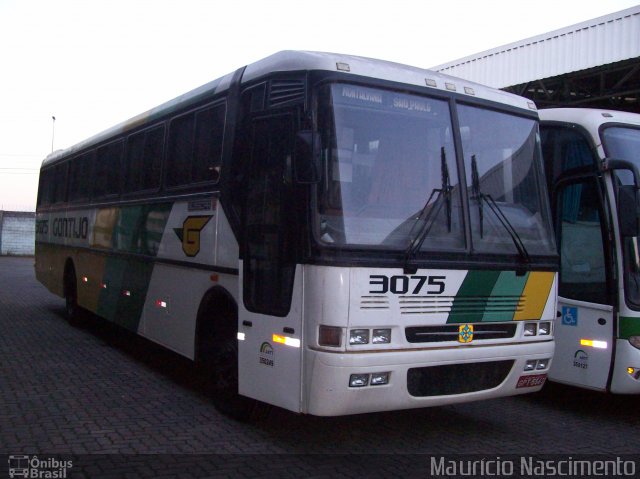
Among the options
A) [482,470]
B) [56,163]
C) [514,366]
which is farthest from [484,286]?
[56,163]

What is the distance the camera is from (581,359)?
7445 millimetres

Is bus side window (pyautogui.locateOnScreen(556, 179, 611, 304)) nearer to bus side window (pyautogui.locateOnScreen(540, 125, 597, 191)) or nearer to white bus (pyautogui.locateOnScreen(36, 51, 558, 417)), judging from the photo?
bus side window (pyautogui.locateOnScreen(540, 125, 597, 191))

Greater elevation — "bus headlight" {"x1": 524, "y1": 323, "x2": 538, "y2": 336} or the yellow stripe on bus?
the yellow stripe on bus

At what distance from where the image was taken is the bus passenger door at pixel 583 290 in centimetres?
725

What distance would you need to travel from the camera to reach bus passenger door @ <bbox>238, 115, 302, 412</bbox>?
18.6 ft

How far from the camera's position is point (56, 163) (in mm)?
14883

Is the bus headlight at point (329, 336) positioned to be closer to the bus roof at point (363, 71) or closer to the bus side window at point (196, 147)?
the bus roof at point (363, 71)

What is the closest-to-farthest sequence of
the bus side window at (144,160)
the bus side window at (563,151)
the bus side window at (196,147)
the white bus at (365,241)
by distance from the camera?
1. the white bus at (365,241)
2. the bus side window at (196,147)
3. the bus side window at (563,151)
4. the bus side window at (144,160)

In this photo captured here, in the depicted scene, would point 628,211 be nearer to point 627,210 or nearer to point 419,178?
point 627,210

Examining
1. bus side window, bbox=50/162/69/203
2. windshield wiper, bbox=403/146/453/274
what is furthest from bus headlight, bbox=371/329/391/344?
bus side window, bbox=50/162/69/203

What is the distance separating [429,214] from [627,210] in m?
2.13

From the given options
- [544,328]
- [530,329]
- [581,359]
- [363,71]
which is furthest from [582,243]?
[363,71]

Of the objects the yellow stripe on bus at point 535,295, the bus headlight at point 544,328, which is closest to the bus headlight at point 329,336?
the yellow stripe on bus at point 535,295

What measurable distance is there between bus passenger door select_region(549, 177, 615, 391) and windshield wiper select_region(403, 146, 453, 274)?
2.23 meters
